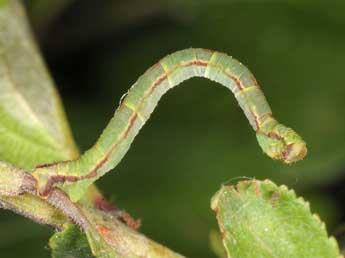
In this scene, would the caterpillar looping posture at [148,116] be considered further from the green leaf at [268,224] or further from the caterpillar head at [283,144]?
the green leaf at [268,224]

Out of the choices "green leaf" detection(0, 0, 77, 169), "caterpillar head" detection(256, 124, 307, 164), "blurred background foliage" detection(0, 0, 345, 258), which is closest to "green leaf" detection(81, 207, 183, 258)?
"caterpillar head" detection(256, 124, 307, 164)

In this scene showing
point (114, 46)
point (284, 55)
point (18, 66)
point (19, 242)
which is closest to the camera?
point (18, 66)

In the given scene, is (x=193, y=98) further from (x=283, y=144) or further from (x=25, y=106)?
(x=283, y=144)

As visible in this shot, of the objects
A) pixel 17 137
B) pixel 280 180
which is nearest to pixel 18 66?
pixel 17 137

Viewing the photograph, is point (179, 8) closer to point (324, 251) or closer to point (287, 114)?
point (287, 114)

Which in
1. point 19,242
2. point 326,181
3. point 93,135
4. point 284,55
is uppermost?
point 284,55
